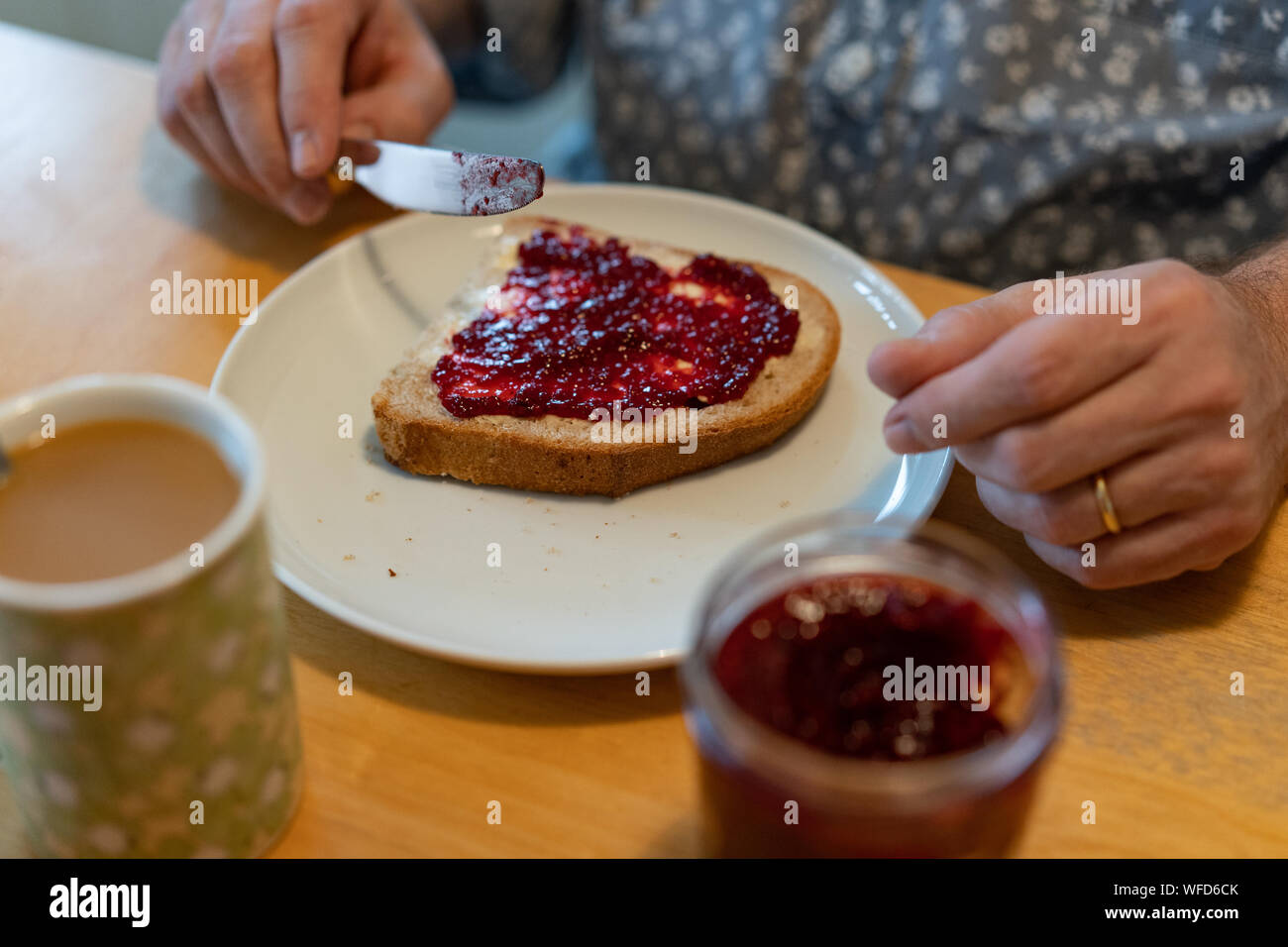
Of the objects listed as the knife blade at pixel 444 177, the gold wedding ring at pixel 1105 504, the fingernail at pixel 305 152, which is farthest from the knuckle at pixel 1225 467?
the fingernail at pixel 305 152

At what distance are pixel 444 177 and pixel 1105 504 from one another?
1.21 meters

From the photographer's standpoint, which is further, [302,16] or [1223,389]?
[302,16]

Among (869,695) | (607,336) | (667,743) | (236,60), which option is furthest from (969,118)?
(869,695)

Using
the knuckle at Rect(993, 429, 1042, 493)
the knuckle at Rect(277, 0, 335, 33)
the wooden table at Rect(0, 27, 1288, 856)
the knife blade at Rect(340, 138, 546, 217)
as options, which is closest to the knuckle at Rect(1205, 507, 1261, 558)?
the wooden table at Rect(0, 27, 1288, 856)

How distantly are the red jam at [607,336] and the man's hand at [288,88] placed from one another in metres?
0.43

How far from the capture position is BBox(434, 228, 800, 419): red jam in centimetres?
169

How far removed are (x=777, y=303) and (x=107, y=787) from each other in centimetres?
129

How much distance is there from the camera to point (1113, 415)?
1229 millimetres

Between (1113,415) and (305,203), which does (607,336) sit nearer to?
(305,203)

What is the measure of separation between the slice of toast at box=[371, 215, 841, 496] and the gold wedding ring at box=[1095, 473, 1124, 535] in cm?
52

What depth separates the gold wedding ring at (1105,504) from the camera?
1.29m

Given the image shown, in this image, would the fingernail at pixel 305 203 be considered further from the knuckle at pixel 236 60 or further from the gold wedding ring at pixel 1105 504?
the gold wedding ring at pixel 1105 504

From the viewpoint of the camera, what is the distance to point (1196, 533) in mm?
1326
